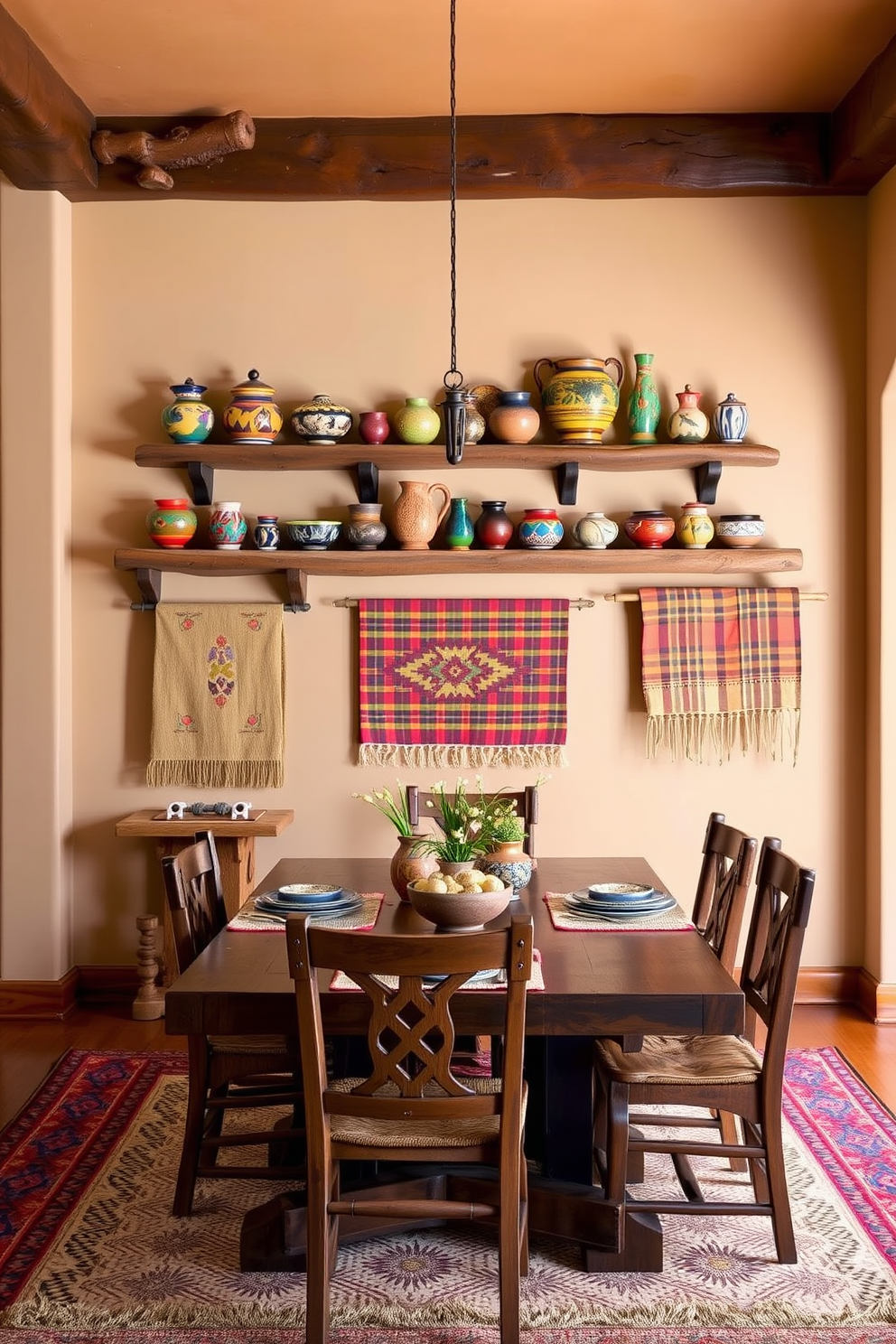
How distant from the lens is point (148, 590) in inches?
166

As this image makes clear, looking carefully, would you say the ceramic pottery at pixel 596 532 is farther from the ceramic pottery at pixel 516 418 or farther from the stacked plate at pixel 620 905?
the stacked plate at pixel 620 905

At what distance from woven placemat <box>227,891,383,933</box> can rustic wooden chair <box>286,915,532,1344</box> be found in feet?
1.57

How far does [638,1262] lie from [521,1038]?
2.45 ft

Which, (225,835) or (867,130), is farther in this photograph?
(225,835)

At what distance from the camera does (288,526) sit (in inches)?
163

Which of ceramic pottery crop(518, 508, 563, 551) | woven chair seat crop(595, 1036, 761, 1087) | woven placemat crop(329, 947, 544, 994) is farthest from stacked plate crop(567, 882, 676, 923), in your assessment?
ceramic pottery crop(518, 508, 563, 551)

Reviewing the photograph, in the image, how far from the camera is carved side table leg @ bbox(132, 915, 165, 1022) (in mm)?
4082

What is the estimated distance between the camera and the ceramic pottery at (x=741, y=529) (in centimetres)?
414

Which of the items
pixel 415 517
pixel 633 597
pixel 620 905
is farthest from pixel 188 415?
pixel 620 905

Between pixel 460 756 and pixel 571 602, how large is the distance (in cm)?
66

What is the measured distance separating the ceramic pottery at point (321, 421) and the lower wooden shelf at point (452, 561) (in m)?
0.38

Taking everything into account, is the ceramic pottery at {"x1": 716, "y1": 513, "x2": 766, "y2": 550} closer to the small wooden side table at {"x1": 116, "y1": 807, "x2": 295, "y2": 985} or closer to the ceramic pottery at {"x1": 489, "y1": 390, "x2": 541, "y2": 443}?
the ceramic pottery at {"x1": 489, "y1": 390, "x2": 541, "y2": 443}

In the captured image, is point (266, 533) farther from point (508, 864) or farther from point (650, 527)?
point (508, 864)

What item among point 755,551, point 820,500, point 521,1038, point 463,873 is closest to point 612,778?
point 755,551
